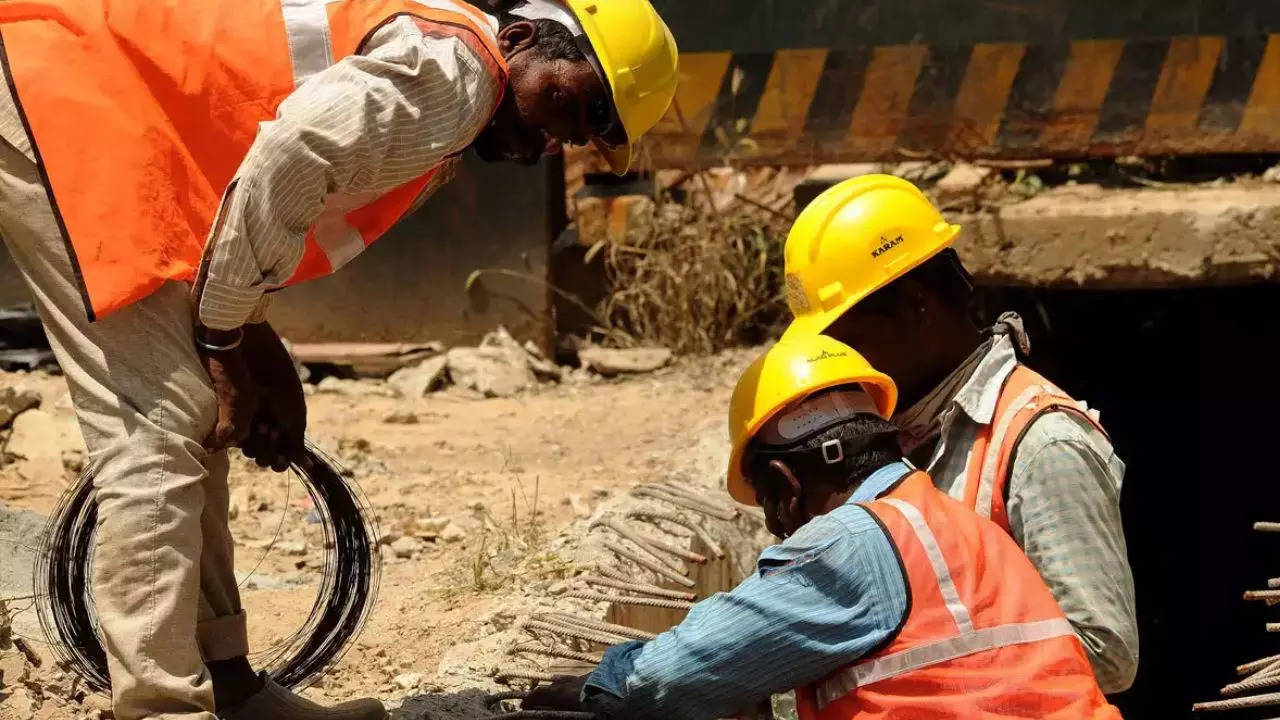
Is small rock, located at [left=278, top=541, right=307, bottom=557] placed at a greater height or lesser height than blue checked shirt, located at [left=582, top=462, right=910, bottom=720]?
lesser

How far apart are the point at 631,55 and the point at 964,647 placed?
154 cm

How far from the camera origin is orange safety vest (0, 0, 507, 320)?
3105 mm

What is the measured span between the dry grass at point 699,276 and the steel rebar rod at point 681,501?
2656 mm

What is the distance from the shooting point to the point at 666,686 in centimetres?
293

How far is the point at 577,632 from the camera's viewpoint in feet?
→ 13.7

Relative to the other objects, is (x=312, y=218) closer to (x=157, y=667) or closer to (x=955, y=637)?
(x=157, y=667)

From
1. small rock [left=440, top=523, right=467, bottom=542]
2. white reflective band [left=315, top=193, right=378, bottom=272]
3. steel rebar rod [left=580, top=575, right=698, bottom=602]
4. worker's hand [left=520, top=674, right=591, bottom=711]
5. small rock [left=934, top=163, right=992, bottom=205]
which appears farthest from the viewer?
small rock [left=934, top=163, right=992, bottom=205]

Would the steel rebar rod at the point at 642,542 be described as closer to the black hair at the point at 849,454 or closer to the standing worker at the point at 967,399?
Result: the standing worker at the point at 967,399

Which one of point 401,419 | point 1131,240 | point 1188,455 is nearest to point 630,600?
point 401,419

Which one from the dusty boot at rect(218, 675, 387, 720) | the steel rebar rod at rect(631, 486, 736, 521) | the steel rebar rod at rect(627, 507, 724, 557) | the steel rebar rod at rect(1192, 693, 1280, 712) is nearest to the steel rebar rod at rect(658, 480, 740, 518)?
the steel rebar rod at rect(631, 486, 736, 521)

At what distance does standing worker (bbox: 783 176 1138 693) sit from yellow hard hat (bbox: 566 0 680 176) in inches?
18.3

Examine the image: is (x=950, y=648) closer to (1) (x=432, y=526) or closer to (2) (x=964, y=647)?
(2) (x=964, y=647)

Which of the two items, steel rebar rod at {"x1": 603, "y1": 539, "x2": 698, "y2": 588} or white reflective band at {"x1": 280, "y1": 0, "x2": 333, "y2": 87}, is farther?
steel rebar rod at {"x1": 603, "y1": 539, "x2": 698, "y2": 588}

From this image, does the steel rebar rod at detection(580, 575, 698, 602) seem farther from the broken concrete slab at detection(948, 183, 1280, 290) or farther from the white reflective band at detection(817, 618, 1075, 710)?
the broken concrete slab at detection(948, 183, 1280, 290)
